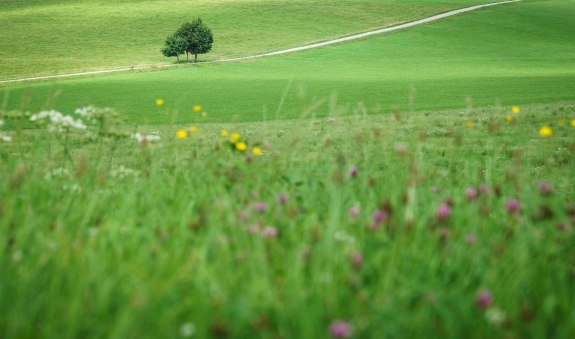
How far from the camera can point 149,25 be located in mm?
73312

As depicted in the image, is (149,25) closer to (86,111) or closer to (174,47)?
(174,47)

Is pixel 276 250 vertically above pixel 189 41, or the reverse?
pixel 276 250

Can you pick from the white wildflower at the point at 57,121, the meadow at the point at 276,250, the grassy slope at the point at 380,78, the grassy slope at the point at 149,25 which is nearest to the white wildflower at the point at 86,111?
the meadow at the point at 276,250

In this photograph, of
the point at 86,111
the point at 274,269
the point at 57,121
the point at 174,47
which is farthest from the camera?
the point at 174,47

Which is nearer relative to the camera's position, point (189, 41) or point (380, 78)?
point (380, 78)

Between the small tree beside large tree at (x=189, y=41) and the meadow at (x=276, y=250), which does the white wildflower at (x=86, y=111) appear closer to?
the meadow at (x=276, y=250)

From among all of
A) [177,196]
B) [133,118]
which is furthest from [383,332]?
[133,118]

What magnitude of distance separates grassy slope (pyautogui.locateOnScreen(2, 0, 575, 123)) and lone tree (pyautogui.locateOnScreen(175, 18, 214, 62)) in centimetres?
1106

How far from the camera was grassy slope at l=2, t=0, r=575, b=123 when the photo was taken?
77.0 feet

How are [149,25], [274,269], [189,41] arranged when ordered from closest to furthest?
[274,269], [189,41], [149,25]

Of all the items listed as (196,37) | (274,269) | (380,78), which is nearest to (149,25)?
(196,37)

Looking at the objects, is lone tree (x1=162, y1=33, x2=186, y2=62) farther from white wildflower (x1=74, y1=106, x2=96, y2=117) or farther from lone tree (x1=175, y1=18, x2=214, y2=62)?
white wildflower (x1=74, y1=106, x2=96, y2=117)

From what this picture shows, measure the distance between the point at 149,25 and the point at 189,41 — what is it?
18.5 metres

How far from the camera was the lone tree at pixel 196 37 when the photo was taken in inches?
2272
